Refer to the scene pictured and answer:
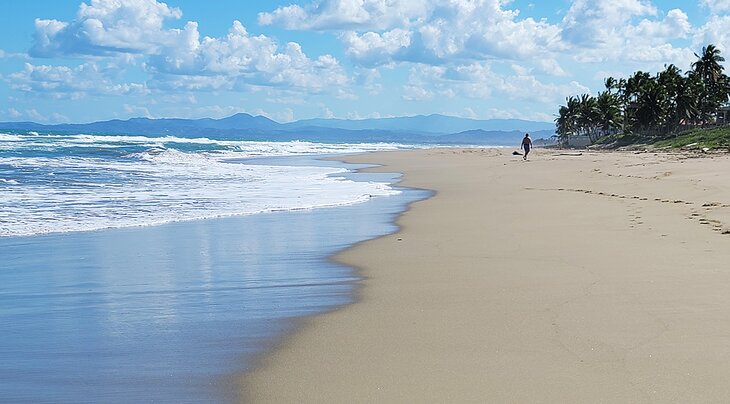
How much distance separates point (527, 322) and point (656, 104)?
2733 inches

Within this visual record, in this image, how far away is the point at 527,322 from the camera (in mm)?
5371

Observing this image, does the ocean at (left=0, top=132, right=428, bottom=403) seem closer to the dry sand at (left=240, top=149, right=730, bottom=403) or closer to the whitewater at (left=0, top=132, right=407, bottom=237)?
the whitewater at (left=0, top=132, right=407, bottom=237)

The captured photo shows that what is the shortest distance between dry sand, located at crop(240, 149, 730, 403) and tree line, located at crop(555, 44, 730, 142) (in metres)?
64.6

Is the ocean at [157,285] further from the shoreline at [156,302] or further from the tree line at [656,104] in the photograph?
the tree line at [656,104]

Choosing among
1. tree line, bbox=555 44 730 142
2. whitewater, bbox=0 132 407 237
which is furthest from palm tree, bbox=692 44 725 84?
whitewater, bbox=0 132 407 237

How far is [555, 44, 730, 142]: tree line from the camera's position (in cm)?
7000

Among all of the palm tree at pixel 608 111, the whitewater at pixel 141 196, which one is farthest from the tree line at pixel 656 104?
the whitewater at pixel 141 196

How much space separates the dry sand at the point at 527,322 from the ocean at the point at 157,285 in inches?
16.4

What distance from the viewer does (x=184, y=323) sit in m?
5.70

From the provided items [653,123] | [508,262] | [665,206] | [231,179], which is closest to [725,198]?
[665,206]

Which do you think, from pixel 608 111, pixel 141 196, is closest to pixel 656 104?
pixel 608 111

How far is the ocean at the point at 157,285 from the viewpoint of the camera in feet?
14.7

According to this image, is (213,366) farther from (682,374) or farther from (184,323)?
(682,374)

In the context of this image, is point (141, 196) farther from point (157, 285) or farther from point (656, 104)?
point (656, 104)
